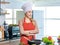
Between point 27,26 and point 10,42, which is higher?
point 27,26

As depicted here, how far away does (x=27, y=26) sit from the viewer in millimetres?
2445

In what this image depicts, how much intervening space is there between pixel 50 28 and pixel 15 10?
4.25 feet

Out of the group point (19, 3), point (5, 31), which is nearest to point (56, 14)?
point (19, 3)

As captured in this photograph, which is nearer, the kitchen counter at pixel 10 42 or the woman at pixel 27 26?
the woman at pixel 27 26

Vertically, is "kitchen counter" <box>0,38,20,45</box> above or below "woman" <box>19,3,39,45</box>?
below

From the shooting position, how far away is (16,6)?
4504mm

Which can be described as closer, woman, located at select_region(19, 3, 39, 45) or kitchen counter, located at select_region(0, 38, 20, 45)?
woman, located at select_region(19, 3, 39, 45)

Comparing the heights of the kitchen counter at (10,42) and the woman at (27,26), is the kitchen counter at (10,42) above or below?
below

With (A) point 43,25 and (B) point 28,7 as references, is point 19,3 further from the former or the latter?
(B) point 28,7

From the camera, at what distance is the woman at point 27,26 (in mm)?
2344

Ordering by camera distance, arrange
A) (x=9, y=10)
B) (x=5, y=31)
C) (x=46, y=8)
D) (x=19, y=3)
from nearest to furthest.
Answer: (x=5, y=31) → (x=9, y=10) → (x=19, y=3) → (x=46, y=8)

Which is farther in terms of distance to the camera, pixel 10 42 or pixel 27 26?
pixel 10 42

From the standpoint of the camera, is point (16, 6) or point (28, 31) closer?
point (28, 31)

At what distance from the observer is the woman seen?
2.34 metres
